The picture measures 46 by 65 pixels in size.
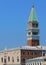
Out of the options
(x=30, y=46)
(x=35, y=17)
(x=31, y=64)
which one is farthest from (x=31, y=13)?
(x=31, y=64)

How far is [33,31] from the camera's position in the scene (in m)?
132

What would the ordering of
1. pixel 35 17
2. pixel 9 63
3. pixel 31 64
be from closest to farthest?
pixel 31 64 < pixel 9 63 < pixel 35 17

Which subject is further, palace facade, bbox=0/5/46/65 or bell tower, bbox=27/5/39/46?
bell tower, bbox=27/5/39/46

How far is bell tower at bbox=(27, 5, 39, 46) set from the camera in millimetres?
132000

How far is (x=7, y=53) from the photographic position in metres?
126

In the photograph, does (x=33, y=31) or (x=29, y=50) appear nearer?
(x=29, y=50)

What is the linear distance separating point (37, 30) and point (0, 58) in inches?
514

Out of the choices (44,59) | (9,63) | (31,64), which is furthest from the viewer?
(9,63)

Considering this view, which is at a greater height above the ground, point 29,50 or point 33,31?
point 33,31

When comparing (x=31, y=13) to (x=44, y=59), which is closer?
(x=44, y=59)

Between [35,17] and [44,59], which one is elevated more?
[35,17]

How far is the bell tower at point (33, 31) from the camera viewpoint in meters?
132

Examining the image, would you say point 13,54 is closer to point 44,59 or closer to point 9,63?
point 9,63

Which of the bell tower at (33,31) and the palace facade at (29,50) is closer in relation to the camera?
the palace facade at (29,50)
